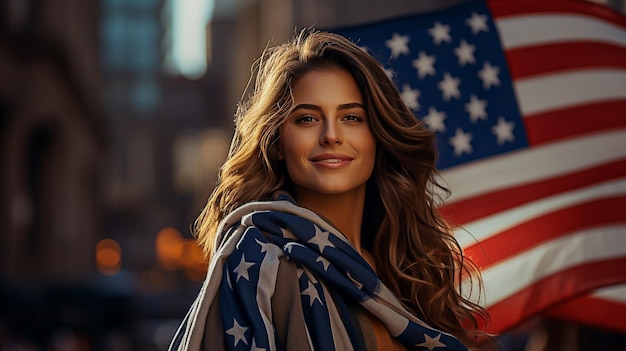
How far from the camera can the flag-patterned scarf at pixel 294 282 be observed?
9.66 feet

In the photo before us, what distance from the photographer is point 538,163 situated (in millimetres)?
5152

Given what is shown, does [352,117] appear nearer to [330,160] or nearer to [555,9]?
[330,160]

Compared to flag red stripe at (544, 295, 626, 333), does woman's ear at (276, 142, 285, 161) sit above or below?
above

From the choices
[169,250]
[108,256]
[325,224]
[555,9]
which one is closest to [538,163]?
[555,9]

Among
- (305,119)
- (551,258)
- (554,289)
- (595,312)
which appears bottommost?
(595,312)

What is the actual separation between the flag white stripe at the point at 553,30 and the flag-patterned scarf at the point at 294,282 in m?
2.43

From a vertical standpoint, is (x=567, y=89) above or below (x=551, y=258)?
above

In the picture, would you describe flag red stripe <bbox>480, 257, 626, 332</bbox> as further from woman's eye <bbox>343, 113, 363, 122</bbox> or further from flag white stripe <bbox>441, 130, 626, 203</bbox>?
woman's eye <bbox>343, 113, 363, 122</bbox>

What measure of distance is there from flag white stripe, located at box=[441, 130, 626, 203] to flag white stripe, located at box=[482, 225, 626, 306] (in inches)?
12.2

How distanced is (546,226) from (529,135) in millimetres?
465

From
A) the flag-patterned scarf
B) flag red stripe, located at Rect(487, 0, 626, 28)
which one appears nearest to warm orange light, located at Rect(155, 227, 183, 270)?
flag red stripe, located at Rect(487, 0, 626, 28)

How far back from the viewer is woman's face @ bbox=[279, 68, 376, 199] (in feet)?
10.8

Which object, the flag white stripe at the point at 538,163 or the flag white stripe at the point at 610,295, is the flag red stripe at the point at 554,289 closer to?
the flag white stripe at the point at 610,295

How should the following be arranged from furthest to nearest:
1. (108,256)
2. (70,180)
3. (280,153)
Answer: (108,256) → (70,180) → (280,153)
